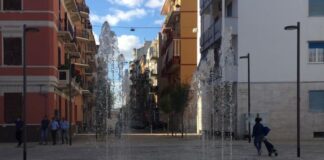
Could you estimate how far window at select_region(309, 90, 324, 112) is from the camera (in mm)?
41938

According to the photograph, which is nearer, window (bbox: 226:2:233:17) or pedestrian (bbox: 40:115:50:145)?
pedestrian (bbox: 40:115:50:145)

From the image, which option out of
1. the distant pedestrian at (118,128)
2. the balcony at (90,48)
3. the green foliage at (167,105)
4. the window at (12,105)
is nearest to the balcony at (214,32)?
the green foliage at (167,105)

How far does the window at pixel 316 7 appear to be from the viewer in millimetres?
42719

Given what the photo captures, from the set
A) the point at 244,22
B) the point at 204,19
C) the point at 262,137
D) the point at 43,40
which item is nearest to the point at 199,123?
the point at 204,19

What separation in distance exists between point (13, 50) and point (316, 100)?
20.1 metres

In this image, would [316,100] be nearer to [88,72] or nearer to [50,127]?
[50,127]

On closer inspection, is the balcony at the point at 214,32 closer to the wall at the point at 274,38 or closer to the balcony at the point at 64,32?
the wall at the point at 274,38

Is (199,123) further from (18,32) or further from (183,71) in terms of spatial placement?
(18,32)

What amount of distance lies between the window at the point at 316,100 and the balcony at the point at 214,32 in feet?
21.7

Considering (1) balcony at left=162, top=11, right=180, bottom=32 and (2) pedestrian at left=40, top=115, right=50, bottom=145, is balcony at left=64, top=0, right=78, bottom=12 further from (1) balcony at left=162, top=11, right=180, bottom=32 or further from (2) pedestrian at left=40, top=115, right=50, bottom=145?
(2) pedestrian at left=40, top=115, right=50, bottom=145

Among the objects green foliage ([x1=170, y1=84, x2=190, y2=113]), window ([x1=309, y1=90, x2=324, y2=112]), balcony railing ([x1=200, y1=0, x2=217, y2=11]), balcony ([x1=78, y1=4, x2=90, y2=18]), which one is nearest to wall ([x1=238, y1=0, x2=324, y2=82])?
window ([x1=309, y1=90, x2=324, y2=112])

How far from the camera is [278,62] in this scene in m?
42.6

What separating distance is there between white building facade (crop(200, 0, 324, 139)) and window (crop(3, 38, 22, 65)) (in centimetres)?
1393

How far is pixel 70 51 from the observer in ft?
194
